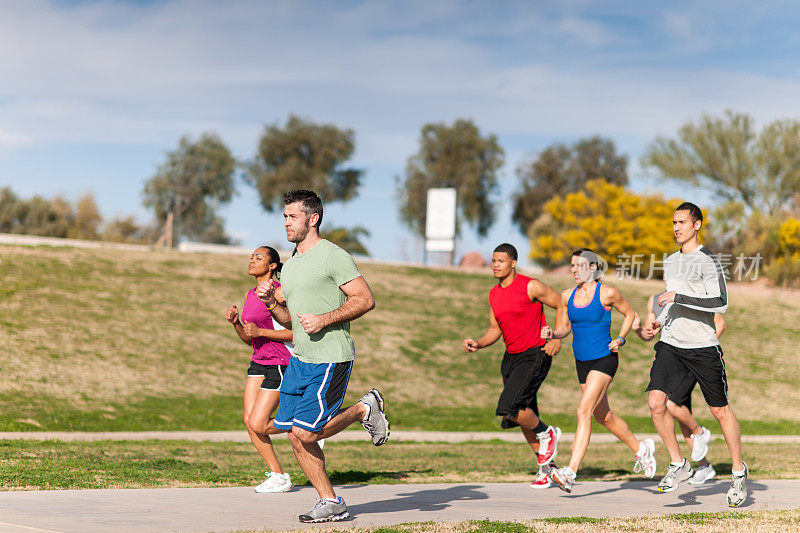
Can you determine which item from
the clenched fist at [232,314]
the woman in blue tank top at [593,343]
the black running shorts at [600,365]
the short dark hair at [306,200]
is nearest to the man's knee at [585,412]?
the woman in blue tank top at [593,343]

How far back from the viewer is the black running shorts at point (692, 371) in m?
7.73

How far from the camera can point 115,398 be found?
18797 mm

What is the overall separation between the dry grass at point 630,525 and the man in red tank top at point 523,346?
6.28 feet

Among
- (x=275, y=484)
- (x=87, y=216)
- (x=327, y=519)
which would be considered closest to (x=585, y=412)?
(x=275, y=484)

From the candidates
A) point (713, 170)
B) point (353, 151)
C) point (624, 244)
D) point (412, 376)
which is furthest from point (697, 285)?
point (353, 151)

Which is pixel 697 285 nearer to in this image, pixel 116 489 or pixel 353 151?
pixel 116 489

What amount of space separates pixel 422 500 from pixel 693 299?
2.95 metres

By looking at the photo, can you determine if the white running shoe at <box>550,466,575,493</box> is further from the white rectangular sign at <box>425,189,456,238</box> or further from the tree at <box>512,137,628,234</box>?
the tree at <box>512,137,628,234</box>

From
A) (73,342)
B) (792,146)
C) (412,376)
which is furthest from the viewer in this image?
(792,146)

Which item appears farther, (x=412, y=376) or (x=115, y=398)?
(x=412, y=376)

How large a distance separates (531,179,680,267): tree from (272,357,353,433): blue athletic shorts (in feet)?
160

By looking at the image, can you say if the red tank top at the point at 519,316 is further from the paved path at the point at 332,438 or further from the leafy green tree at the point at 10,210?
the leafy green tree at the point at 10,210

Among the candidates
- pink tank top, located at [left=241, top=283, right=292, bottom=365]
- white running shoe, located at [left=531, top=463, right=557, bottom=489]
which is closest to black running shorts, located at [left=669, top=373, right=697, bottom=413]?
white running shoe, located at [left=531, top=463, right=557, bottom=489]

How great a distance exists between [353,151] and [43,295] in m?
43.8
